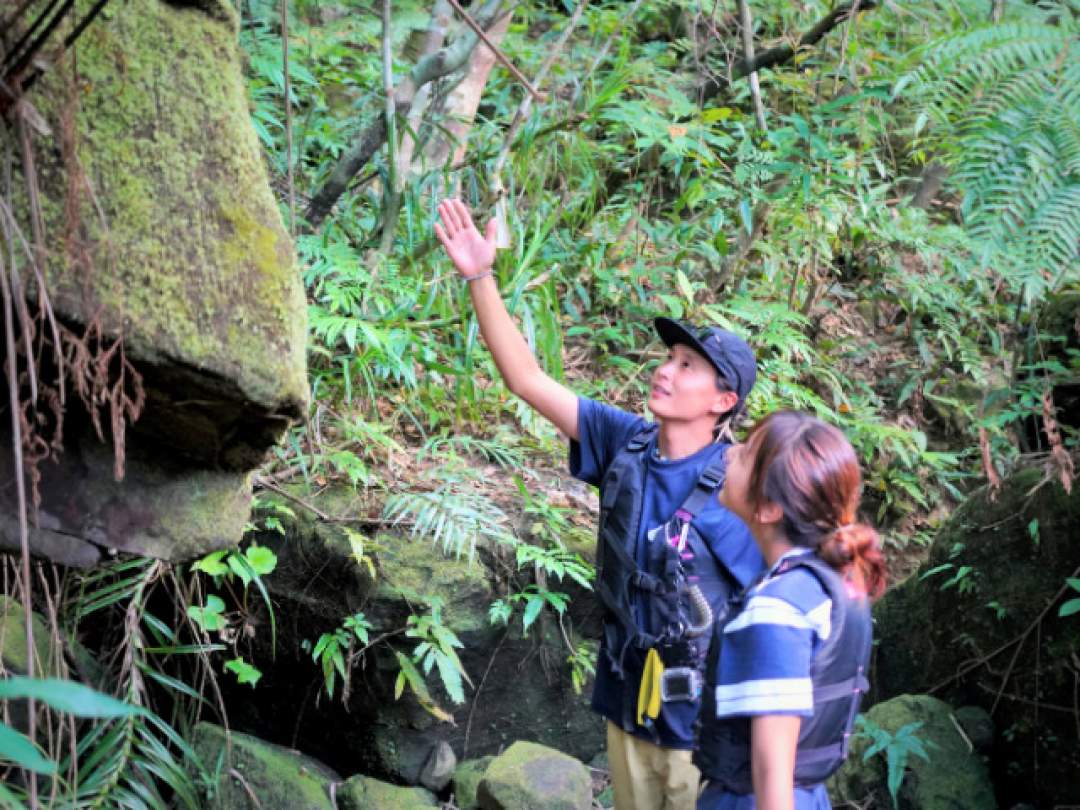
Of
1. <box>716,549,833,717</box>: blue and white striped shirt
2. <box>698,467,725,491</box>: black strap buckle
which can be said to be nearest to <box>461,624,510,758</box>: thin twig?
<box>698,467,725,491</box>: black strap buckle

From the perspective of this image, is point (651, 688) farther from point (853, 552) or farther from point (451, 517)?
point (451, 517)

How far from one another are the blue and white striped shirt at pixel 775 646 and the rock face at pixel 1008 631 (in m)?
2.81

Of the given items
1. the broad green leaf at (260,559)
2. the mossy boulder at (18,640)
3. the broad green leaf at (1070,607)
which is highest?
the broad green leaf at (260,559)

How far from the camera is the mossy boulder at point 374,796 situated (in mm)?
4242

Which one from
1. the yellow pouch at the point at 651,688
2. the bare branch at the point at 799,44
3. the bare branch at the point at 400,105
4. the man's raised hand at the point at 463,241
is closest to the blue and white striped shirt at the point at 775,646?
the yellow pouch at the point at 651,688

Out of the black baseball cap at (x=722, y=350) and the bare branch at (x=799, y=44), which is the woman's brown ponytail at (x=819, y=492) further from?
the bare branch at (x=799, y=44)

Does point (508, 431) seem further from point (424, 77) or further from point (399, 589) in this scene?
point (424, 77)

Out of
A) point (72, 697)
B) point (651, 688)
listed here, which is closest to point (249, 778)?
point (651, 688)

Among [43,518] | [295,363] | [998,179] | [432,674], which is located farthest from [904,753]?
[43,518]

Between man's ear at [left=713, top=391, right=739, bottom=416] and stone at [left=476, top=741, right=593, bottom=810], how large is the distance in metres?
1.91

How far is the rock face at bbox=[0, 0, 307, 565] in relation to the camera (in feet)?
7.82

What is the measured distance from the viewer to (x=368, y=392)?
16.6 ft

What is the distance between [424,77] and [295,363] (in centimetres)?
276

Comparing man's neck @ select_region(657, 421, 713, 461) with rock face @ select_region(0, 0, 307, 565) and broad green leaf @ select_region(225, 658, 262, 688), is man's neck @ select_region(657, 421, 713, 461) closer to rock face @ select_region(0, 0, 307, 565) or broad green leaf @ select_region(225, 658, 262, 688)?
rock face @ select_region(0, 0, 307, 565)
